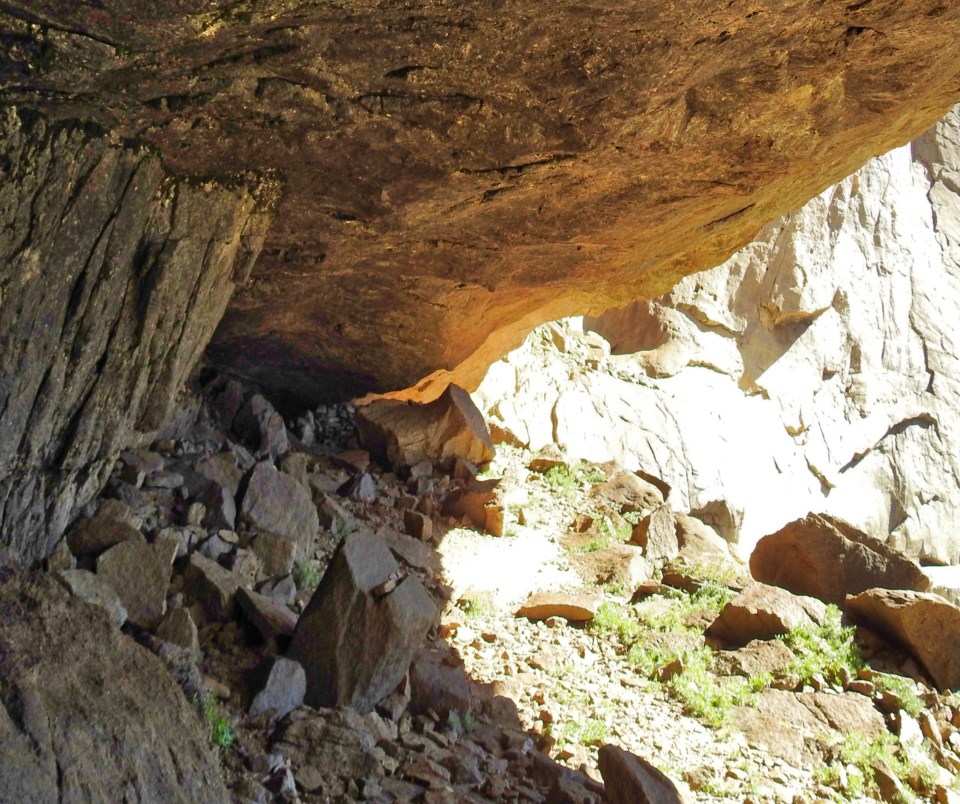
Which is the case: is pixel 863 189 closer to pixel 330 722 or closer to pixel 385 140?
pixel 385 140

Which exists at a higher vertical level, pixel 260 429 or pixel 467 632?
pixel 260 429

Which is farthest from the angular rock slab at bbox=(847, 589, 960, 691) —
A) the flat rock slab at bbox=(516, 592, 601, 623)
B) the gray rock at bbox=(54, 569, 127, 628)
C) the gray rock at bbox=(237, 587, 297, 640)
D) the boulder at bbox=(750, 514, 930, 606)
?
the gray rock at bbox=(54, 569, 127, 628)

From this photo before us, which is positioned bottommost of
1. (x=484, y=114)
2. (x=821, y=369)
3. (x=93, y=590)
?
(x=93, y=590)

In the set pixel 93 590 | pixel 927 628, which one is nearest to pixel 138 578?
pixel 93 590

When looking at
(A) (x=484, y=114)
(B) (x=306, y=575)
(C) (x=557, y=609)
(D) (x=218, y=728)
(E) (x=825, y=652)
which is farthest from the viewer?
(C) (x=557, y=609)

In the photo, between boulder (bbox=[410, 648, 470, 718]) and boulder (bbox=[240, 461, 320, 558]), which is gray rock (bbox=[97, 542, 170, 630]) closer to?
boulder (bbox=[240, 461, 320, 558])

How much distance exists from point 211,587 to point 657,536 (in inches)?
281

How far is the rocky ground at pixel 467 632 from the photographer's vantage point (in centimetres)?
540

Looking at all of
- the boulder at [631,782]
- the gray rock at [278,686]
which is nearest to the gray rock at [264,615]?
the gray rock at [278,686]

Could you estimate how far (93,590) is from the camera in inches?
207

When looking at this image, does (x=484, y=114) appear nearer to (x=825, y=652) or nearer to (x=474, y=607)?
(x=474, y=607)

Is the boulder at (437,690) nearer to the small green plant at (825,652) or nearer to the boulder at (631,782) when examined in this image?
the boulder at (631,782)

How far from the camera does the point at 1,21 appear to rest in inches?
151

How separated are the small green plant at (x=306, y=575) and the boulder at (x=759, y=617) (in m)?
4.70
